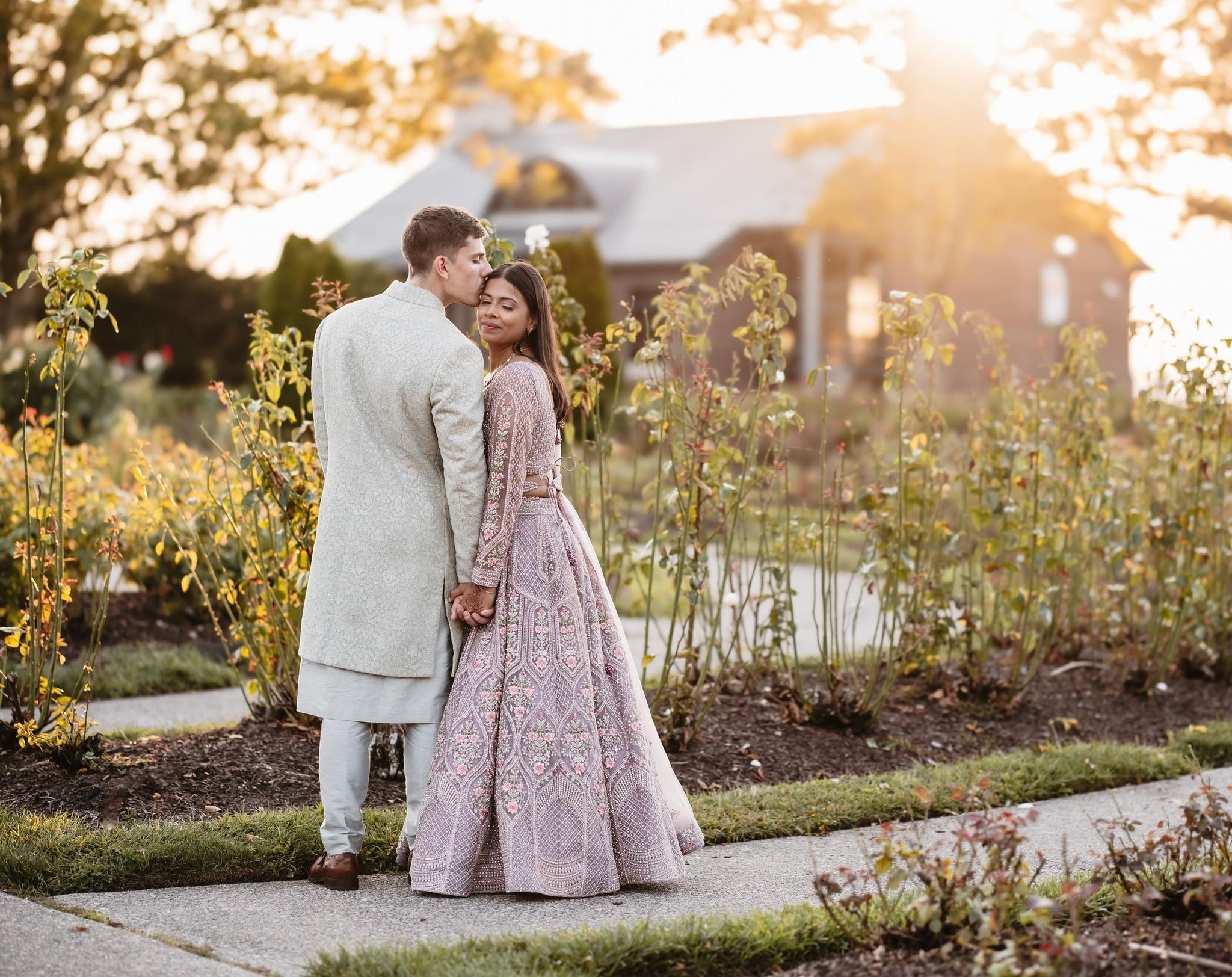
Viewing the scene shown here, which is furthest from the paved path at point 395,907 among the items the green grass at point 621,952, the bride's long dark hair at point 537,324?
the bride's long dark hair at point 537,324

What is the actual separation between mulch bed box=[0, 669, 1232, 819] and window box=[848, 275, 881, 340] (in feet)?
74.5

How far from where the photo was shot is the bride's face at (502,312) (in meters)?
3.73

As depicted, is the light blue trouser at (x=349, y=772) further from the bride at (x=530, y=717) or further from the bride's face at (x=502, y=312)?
the bride's face at (x=502, y=312)

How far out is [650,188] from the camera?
101ft

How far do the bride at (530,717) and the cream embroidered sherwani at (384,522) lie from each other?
90 mm

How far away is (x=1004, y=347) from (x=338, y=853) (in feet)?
11.7

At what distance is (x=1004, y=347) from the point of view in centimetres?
602

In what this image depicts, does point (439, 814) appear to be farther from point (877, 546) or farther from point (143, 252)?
point (143, 252)

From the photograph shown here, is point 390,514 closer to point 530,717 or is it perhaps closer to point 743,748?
point 530,717

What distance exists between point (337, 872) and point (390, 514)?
91cm

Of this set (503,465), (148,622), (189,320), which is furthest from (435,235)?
(189,320)

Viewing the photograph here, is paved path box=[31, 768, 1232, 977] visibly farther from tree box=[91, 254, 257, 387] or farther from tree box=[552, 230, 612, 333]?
tree box=[91, 254, 257, 387]

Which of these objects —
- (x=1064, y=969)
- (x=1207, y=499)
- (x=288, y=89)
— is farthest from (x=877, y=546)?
(x=288, y=89)

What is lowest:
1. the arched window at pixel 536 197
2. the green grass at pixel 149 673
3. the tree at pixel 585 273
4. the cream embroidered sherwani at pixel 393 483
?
the green grass at pixel 149 673
